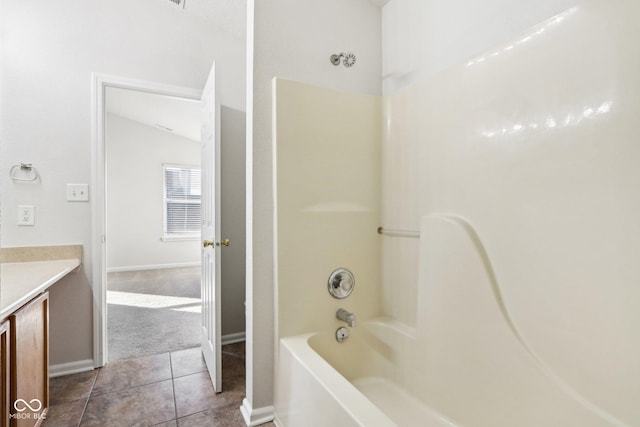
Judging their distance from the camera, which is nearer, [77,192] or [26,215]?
[26,215]

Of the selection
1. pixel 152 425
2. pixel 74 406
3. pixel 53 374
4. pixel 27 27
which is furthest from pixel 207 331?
pixel 27 27

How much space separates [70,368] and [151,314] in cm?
Answer: 120

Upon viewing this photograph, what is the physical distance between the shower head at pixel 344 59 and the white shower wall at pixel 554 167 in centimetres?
48

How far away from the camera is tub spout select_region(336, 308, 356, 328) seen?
1.58 meters

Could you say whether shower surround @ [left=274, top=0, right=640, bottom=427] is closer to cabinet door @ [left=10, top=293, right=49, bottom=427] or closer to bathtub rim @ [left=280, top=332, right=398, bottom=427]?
bathtub rim @ [left=280, top=332, right=398, bottom=427]

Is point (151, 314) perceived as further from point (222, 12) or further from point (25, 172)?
point (222, 12)

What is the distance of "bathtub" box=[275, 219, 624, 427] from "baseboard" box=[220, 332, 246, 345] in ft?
3.84

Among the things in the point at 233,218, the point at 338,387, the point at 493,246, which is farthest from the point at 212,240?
the point at 493,246

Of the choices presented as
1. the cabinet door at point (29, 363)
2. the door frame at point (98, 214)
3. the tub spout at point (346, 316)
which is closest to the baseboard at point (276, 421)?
the tub spout at point (346, 316)

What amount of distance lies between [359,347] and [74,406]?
1667mm

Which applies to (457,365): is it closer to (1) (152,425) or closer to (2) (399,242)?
(2) (399,242)

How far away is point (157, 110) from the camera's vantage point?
4.70 meters

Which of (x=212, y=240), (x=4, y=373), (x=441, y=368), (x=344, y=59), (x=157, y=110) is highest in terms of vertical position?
(x=157, y=110)

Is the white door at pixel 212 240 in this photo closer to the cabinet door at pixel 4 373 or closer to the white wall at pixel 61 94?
the white wall at pixel 61 94
